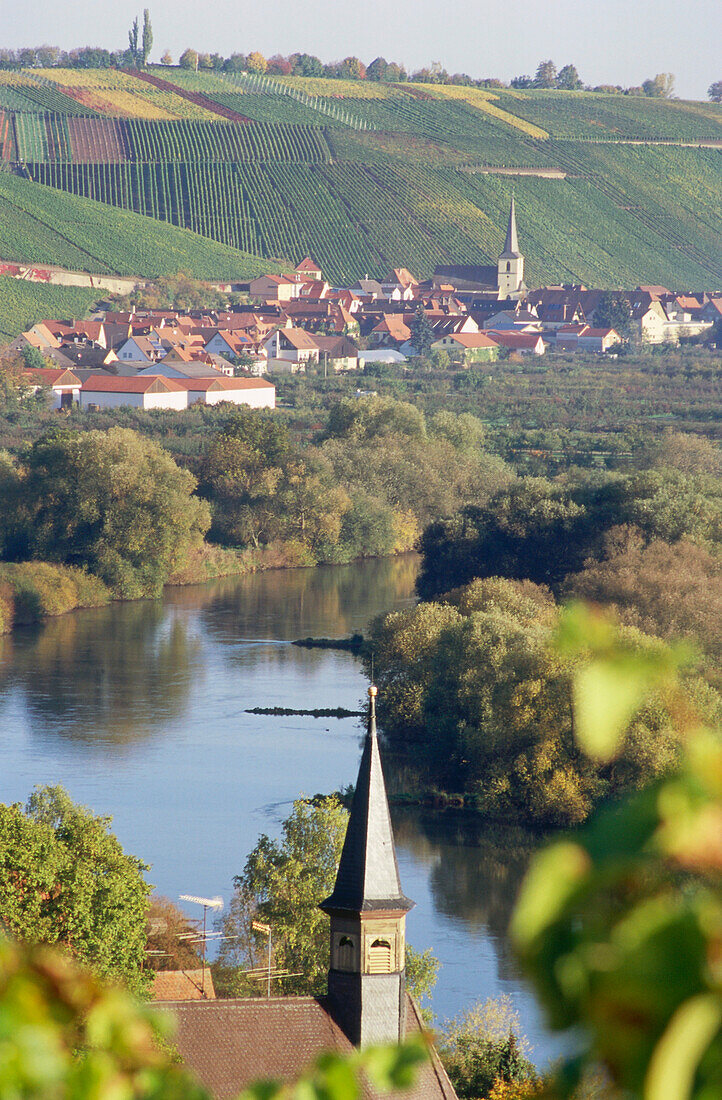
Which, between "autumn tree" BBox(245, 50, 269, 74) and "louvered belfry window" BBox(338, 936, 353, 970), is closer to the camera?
"louvered belfry window" BBox(338, 936, 353, 970)

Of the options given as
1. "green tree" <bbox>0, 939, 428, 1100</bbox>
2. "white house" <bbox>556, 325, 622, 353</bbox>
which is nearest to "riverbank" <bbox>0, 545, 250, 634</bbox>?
"green tree" <bbox>0, 939, 428, 1100</bbox>

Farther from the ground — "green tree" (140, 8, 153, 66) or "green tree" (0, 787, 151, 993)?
"green tree" (140, 8, 153, 66)

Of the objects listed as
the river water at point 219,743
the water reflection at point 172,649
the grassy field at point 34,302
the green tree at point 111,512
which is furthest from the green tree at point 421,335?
the river water at point 219,743

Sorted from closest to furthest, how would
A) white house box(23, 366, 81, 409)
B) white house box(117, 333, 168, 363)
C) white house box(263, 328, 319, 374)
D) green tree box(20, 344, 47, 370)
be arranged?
1. white house box(23, 366, 81, 409)
2. green tree box(20, 344, 47, 370)
3. white house box(117, 333, 168, 363)
4. white house box(263, 328, 319, 374)

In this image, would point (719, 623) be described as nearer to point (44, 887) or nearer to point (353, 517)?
point (44, 887)

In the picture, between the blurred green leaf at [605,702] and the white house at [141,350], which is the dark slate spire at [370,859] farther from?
the white house at [141,350]

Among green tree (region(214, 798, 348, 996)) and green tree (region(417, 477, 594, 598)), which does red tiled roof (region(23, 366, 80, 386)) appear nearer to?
green tree (region(417, 477, 594, 598))

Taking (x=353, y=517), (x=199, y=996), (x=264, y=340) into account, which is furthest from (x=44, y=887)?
(x=264, y=340)
